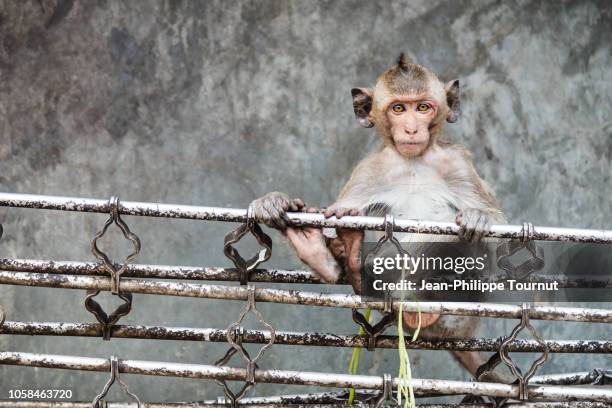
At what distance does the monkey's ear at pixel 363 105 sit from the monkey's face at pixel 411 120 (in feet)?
0.69

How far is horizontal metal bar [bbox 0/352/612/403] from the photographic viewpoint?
Result: 3604 mm

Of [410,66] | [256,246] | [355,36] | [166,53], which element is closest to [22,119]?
[166,53]

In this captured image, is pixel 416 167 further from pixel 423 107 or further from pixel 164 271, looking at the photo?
pixel 164 271

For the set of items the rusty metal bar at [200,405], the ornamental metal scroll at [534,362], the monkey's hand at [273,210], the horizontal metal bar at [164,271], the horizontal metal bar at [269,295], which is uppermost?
the monkey's hand at [273,210]

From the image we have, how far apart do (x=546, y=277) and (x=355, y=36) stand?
8.15 ft

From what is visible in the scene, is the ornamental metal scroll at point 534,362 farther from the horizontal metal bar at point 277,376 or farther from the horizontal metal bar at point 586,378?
the horizontal metal bar at point 586,378

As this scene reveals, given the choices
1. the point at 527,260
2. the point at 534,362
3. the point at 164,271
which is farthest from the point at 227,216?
the point at 534,362

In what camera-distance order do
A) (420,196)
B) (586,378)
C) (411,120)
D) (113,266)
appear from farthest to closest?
(420,196) < (411,120) < (586,378) < (113,266)

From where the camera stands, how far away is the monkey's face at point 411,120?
447cm

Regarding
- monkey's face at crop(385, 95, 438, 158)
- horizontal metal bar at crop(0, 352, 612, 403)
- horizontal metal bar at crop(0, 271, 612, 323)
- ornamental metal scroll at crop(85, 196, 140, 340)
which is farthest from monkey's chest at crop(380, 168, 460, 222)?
ornamental metal scroll at crop(85, 196, 140, 340)

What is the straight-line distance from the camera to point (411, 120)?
4500 mm

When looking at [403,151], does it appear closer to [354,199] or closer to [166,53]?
[354,199]

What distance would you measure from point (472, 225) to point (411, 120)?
0.85 m

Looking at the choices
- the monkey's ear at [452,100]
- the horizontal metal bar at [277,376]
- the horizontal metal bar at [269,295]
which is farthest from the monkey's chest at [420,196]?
the horizontal metal bar at [277,376]
